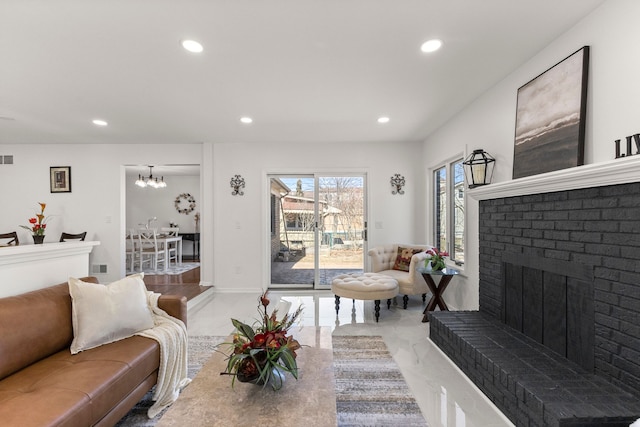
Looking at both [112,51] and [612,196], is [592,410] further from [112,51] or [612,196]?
[112,51]

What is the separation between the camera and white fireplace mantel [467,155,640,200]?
150 cm

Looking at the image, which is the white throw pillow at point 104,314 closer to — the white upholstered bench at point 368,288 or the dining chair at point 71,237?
the white upholstered bench at point 368,288

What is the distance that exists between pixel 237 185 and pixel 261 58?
2986mm

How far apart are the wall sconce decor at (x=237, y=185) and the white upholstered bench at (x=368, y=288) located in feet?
7.59

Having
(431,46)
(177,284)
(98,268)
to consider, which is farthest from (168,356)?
(98,268)

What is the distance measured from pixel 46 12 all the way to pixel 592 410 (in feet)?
12.2

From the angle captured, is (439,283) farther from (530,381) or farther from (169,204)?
(169,204)

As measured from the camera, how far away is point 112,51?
7.91 ft

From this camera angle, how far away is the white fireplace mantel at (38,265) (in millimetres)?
1970

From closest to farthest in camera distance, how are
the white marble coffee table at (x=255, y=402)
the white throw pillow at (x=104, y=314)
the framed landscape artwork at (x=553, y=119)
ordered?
the white marble coffee table at (x=255, y=402) → the white throw pillow at (x=104, y=314) → the framed landscape artwork at (x=553, y=119)

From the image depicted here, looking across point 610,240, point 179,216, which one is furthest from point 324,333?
point 179,216

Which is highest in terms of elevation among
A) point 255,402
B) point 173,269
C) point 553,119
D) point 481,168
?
point 553,119

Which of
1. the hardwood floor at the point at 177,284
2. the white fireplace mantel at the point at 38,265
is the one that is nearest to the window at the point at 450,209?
the hardwood floor at the point at 177,284

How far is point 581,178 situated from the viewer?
1.78 metres
